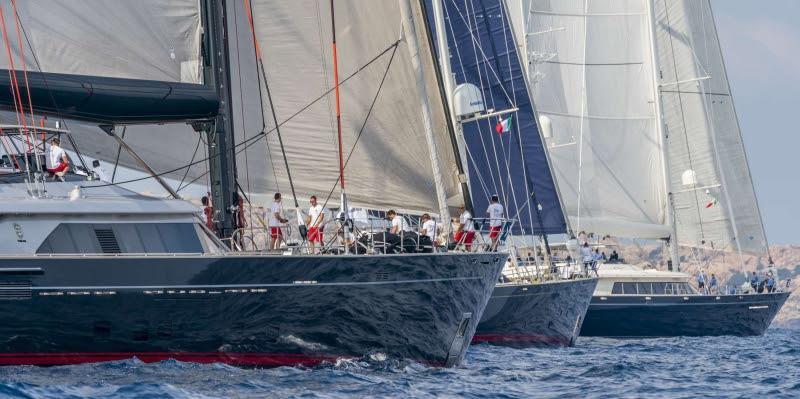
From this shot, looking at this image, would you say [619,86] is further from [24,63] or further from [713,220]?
[24,63]

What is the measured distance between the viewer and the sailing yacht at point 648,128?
168 feet

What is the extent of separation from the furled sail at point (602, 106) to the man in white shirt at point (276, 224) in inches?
1053

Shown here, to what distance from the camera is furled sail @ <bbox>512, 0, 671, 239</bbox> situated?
51.7 meters

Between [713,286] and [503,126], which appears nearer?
[503,126]

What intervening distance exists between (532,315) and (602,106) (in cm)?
1802

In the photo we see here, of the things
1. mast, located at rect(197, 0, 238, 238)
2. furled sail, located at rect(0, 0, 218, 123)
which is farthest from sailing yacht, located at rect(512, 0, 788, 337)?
furled sail, located at rect(0, 0, 218, 123)

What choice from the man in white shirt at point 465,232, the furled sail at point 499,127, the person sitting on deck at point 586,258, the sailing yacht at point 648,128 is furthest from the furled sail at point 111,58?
the sailing yacht at point 648,128

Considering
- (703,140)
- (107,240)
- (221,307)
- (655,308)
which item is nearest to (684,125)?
(703,140)

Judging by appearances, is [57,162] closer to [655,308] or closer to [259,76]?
[259,76]

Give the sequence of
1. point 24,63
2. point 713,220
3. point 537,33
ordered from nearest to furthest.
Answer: point 24,63 < point 537,33 < point 713,220

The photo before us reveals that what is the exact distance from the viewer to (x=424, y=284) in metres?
24.3

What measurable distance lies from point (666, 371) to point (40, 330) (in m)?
11.5

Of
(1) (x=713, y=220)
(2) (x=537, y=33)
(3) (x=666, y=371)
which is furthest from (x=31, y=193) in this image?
(1) (x=713, y=220)

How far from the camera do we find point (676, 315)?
1841 inches
